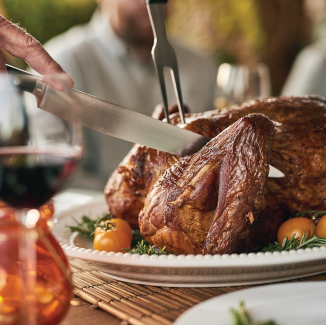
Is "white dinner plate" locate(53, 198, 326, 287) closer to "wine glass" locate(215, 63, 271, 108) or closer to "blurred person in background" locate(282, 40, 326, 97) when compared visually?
"wine glass" locate(215, 63, 271, 108)

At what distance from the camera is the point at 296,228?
1206mm

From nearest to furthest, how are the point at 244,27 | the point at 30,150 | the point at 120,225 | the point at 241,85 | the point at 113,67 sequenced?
the point at 30,150 < the point at 120,225 < the point at 241,85 < the point at 113,67 < the point at 244,27

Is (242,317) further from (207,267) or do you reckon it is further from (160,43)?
(160,43)

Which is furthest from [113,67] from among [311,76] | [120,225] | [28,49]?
[28,49]

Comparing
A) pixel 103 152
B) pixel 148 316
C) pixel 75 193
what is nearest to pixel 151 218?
pixel 148 316

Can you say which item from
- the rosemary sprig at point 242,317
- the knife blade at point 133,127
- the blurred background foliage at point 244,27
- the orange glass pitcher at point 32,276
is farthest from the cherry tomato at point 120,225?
the blurred background foliage at point 244,27

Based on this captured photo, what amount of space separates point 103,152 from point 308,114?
2.26 metres

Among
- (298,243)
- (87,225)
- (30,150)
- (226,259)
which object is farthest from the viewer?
(87,225)

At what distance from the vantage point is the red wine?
69 centimetres

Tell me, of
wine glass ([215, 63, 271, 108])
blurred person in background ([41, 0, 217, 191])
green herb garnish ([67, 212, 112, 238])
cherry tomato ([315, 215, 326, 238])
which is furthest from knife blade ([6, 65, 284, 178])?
blurred person in background ([41, 0, 217, 191])

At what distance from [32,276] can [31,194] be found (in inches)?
5.0

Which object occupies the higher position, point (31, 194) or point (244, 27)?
point (244, 27)

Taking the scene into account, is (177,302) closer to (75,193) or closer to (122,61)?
(75,193)

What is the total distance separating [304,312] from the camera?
2.45 ft
